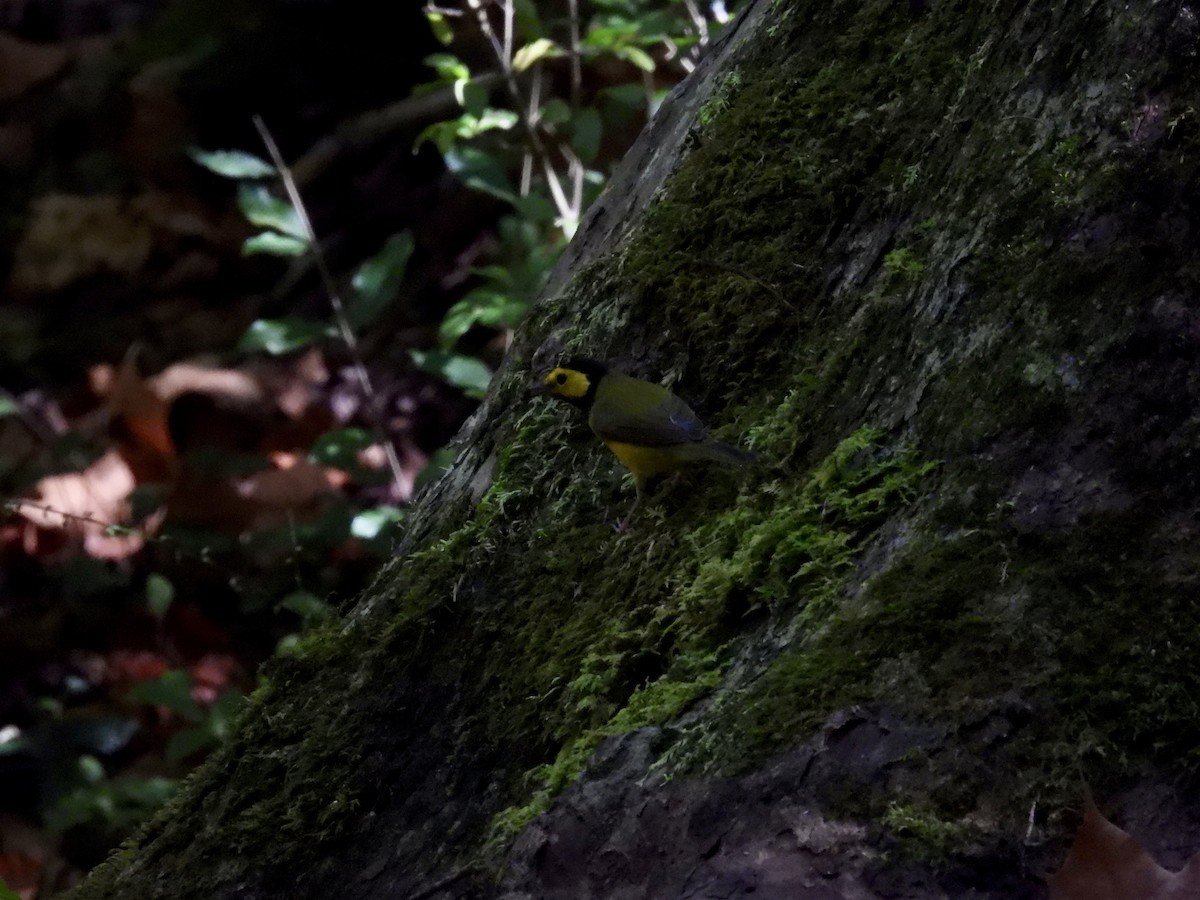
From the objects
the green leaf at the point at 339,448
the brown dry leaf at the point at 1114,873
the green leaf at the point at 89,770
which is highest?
the green leaf at the point at 339,448

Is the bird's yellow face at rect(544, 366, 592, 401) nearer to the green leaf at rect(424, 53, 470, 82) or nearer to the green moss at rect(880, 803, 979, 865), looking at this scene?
the green moss at rect(880, 803, 979, 865)

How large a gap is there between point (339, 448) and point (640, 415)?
2.79 meters

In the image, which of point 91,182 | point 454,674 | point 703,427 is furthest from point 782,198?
point 91,182

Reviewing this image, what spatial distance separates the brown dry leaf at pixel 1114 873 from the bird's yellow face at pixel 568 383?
4.54 ft

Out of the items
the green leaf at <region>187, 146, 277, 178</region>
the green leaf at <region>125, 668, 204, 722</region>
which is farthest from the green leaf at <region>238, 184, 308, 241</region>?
the green leaf at <region>125, 668, 204, 722</region>

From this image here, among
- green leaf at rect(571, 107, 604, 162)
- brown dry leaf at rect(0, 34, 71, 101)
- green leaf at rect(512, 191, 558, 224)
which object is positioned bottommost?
green leaf at rect(512, 191, 558, 224)

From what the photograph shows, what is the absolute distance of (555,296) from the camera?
2.84m

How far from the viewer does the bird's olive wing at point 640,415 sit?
2.18 metres

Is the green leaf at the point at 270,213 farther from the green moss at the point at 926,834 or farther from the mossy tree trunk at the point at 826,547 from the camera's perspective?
the green moss at the point at 926,834

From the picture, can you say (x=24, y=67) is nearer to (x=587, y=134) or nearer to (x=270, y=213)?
(x=270, y=213)

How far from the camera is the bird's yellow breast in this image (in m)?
2.18

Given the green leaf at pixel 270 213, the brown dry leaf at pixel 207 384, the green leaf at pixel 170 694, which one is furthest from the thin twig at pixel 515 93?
the green leaf at pixel 170 694

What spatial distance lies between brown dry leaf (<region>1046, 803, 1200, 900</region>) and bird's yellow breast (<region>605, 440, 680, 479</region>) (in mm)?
1038

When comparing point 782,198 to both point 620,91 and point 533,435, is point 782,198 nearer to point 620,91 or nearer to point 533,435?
A: point 533,435
